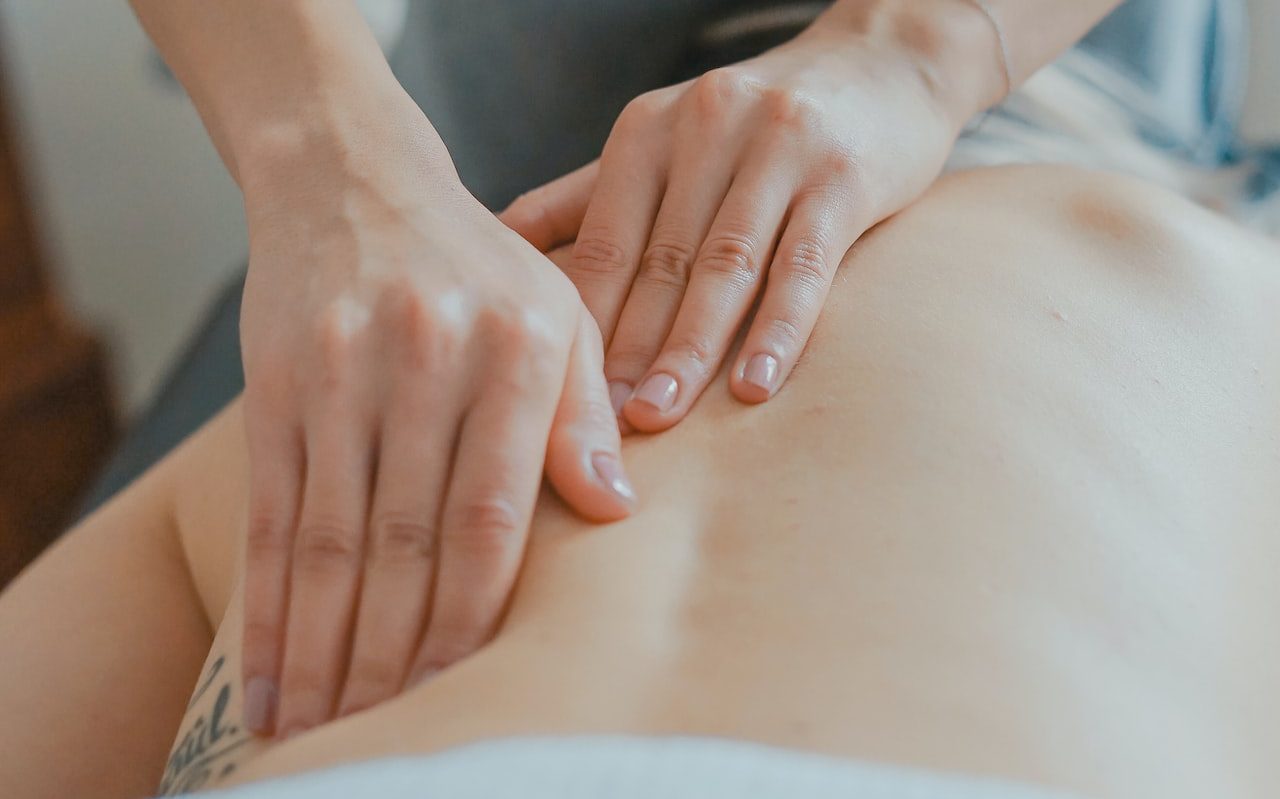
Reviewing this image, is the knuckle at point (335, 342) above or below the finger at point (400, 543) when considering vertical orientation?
above

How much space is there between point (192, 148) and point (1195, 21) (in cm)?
163

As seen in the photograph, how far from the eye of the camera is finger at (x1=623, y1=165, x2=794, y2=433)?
2.15 feet

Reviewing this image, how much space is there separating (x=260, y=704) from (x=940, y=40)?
2.43 ft

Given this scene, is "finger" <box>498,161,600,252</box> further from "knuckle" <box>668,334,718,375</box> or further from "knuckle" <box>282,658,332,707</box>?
"knuckle" <box>282,658,332,707</box>

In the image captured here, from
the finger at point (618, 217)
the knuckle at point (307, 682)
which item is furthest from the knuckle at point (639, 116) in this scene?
the knuckle at point (307, 682)

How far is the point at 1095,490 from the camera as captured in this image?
582 millimetres

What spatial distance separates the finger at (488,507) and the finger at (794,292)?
0.43ft

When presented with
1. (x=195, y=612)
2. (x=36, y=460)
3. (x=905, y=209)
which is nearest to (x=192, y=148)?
(x=36, y=460)

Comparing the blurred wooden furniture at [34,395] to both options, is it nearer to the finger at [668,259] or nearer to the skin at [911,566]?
the skin at [911,566]

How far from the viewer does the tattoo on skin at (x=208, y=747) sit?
1.79ft

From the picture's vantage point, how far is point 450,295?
0.60 metres

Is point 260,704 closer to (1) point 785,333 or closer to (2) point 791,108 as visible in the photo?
(1) point 785,333

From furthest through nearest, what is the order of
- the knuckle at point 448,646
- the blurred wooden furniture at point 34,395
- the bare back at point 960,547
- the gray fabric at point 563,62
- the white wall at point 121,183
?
the white wall at point 121,183
the blurred wooden furniture at point 34,395
the gray fabric at point 563,62
the knuckle at point 448,646
the bare back at point 960,547

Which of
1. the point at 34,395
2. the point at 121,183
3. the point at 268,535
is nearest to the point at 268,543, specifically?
the point at 268,535
